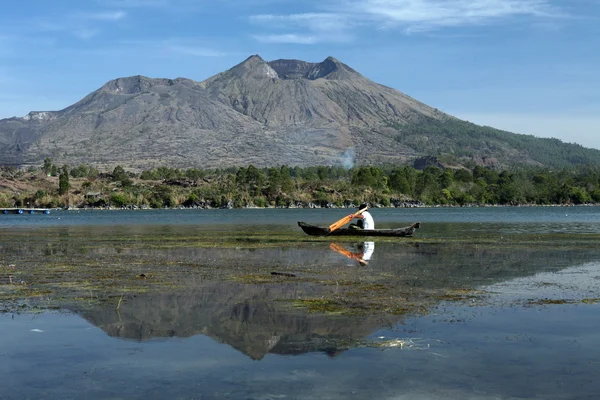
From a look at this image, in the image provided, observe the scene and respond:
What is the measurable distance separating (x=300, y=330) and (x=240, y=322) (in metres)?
2.06

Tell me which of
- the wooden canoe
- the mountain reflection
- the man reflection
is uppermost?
the wooden canoe

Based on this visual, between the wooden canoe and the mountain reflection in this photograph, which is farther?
the wooden canoe

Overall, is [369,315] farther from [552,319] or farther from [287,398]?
[287,398]

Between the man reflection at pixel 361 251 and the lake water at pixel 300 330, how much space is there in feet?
8.28

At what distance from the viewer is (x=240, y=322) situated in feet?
68.8

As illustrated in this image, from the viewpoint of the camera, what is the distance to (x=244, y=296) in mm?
25609

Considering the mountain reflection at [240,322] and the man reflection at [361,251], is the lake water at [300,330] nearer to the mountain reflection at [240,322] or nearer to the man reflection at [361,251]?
the mountain reflection at [240,322]

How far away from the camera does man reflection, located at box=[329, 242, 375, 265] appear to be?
1574 inches

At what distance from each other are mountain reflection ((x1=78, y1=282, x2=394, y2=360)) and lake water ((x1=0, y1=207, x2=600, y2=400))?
58mm

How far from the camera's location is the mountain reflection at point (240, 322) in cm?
1856

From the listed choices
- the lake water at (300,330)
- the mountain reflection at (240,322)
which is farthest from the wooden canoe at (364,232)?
the mountain reflection at (240,322)

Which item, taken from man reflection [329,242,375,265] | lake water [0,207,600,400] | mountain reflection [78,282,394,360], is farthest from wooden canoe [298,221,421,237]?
mountain reflection [78,282,394,360]

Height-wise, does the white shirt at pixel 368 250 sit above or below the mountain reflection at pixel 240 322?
above

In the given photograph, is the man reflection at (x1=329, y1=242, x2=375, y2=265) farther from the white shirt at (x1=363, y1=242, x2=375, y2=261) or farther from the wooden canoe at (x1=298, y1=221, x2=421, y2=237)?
the wooden canoe at (x1=298, y1=221, x2=421, y2=237)
